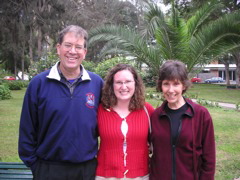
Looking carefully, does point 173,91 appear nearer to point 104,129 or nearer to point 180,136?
point 180,136

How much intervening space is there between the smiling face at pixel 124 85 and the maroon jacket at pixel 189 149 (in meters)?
0.42

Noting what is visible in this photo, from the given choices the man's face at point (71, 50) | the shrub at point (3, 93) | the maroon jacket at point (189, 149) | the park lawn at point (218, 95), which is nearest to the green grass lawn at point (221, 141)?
the shrub at point (3, 93)

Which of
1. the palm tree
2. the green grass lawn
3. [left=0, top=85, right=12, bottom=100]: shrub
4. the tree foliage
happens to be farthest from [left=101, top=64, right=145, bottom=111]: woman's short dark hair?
the tree foliage

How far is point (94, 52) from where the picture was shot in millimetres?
32812

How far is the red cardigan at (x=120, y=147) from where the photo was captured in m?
2.56

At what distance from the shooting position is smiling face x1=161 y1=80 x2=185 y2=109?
243cm

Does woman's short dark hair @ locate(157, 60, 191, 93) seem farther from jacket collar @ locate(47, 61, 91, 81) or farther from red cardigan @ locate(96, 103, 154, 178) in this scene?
jacket collar @ locate(47, 61, 91, 81)

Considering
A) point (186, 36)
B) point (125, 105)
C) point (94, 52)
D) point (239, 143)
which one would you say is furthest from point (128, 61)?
point (94, 52)

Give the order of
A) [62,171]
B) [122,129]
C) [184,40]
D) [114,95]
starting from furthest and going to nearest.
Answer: [184,40] < [114,95] < [122,129] < [62,171]

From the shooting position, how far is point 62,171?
2.47 metres

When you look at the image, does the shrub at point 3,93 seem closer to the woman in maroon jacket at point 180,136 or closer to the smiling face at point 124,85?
the smiling face at point 124,85

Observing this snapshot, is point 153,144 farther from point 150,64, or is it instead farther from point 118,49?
point 118,49

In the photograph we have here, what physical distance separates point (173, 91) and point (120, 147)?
0.70 metres

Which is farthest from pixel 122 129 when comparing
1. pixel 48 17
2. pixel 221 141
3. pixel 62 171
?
pixel 48 17
